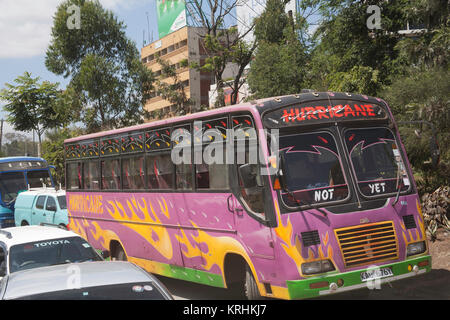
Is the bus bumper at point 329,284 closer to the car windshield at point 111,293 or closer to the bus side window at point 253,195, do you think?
the bus side window at point 253,195

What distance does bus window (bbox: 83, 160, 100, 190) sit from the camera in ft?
46.0

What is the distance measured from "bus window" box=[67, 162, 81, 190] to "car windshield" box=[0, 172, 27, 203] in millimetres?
9684

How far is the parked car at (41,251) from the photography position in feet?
27.3

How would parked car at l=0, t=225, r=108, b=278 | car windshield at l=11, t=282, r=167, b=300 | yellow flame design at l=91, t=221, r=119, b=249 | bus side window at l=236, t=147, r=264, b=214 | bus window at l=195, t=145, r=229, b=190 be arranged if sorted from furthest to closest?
yellow flame design at l=91, t=221, r=119, b=249, bus window at l=195, t=145, r=229, b=190, parked car at l=0, t=225, r=108, b=278, bus side window at l=236, t=147, r=264, b=214, car windshield at l=11, t=282, r=167, b=300

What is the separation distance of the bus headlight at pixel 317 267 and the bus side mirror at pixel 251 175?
1.31m

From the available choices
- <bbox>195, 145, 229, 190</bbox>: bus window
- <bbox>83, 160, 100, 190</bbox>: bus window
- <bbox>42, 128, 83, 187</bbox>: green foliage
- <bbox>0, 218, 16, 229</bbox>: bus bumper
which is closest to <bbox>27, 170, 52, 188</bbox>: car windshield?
<bbox>0, 218, 16, 229</bbox>: bus bumper

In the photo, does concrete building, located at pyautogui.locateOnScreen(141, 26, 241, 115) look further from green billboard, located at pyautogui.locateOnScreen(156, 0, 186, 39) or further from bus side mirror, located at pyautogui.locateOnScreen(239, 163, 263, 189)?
bus side mirror, located at pyautogui.locateOnScreen(239, 163, 263, 189)

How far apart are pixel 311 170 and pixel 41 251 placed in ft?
13.5

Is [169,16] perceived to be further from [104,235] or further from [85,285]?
[85,285]

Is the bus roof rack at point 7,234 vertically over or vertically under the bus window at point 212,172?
under

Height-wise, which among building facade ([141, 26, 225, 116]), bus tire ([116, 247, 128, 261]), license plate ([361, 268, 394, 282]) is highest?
building facade ([141, 26, 225, 116])

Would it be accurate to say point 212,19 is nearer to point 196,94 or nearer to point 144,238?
→ point 144,238

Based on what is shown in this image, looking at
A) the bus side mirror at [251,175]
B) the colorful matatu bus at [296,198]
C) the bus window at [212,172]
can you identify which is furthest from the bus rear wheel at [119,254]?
the bus side mirror at [251,175]

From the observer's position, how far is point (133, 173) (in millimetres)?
12234
